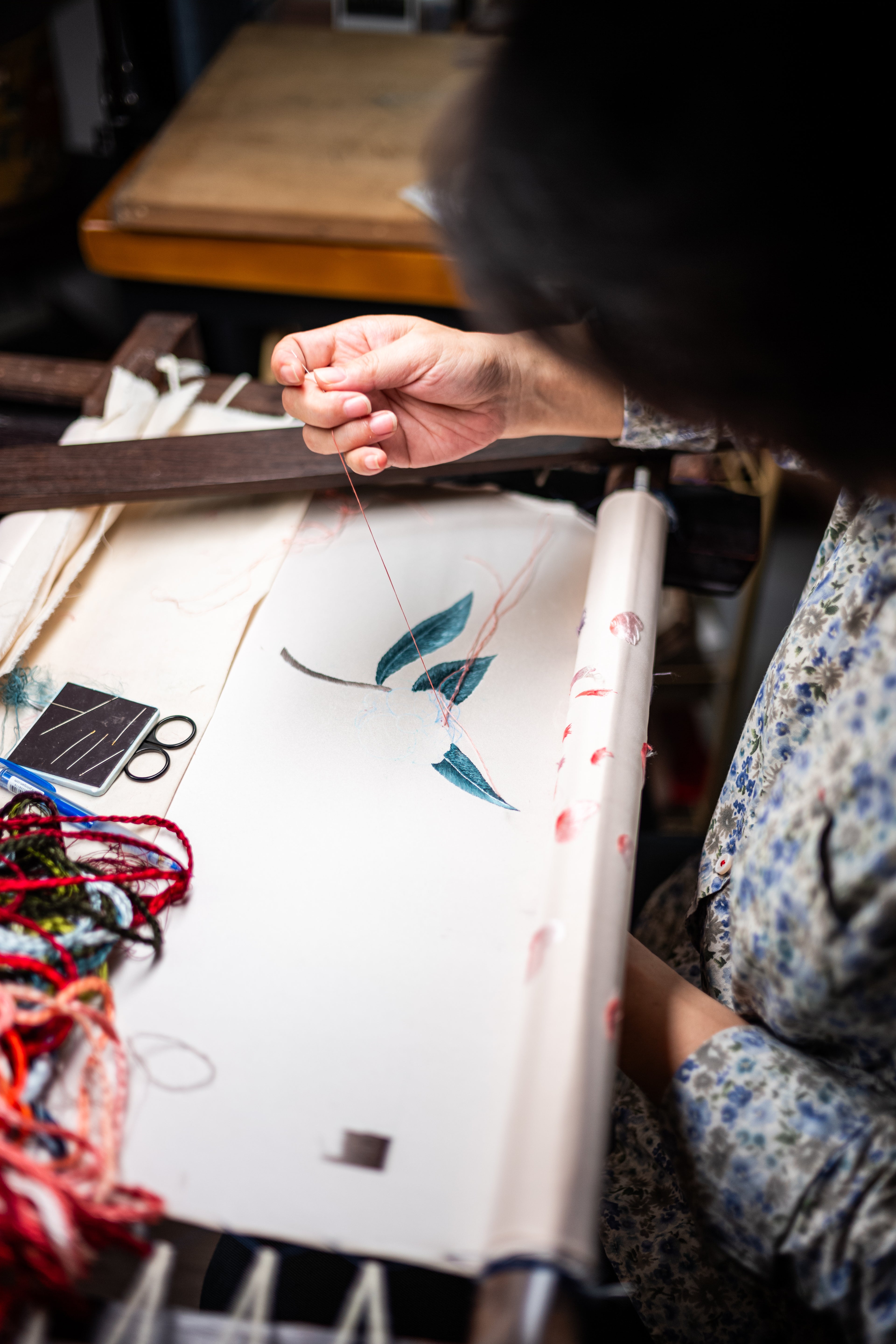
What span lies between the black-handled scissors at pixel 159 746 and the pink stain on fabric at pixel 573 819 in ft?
0.96

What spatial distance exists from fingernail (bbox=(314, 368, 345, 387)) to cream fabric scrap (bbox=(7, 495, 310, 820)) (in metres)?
0.19

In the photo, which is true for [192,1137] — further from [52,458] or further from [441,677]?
[52,458]

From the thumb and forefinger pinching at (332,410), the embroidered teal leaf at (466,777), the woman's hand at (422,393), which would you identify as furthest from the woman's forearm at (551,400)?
the embroidered teal leaf at (466,777)

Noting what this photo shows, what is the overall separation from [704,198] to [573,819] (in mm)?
370

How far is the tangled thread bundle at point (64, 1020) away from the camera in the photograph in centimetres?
42

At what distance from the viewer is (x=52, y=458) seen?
84cm

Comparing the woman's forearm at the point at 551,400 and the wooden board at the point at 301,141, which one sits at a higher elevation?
the wooden board at the point at 301,141

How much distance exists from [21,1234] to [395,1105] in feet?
0.63

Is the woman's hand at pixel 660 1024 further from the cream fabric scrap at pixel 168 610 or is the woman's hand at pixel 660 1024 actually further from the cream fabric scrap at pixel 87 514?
the cream fabric scrap at pixel 87 514

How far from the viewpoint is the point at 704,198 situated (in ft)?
1.25

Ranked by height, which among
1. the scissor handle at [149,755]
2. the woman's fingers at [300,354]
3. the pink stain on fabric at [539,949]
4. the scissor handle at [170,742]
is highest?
the woman's fingers at [300,354]

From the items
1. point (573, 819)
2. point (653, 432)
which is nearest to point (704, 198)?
point (573, 819)

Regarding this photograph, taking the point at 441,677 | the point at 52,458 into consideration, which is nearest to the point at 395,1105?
the point at 441,677

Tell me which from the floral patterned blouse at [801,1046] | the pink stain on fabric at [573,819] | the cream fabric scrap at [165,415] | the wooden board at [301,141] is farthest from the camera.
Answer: the wooden board at [301,141]
